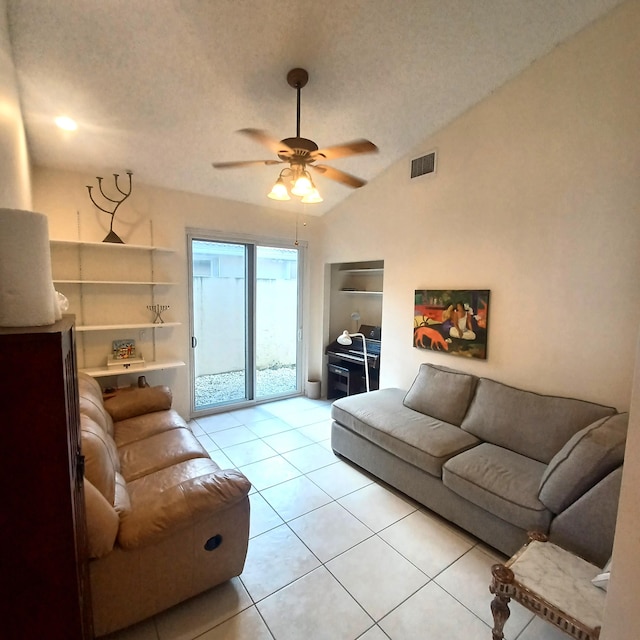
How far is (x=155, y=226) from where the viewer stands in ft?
12.0

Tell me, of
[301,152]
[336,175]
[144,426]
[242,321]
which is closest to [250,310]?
[242,321]

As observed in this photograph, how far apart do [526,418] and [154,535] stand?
2.50 metres

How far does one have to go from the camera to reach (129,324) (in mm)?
3572

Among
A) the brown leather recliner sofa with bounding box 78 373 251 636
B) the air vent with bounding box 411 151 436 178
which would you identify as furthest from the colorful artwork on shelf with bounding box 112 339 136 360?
the air vent with bounding box 411 151 436 178

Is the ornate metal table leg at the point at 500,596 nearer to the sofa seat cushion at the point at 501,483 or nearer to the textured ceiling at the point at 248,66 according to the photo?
the sofa seat cushion at the point at 501,483

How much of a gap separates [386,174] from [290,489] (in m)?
3.37

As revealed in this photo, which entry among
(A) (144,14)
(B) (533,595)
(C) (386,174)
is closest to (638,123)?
(C) (386,174)

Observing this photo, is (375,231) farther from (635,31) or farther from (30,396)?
(30,396)

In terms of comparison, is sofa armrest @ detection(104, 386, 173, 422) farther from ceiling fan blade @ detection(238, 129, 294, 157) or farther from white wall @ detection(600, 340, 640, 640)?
white wall @ detection(600, 340, 640, 640)

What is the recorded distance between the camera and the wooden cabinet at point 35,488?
779 mm

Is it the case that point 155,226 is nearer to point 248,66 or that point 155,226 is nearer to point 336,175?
point 248,66

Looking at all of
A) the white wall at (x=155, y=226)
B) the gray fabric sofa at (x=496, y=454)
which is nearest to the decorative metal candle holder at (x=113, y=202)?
the white wall at (x=155, y=226)

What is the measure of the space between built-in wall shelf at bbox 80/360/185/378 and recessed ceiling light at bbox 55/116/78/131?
2.10 m

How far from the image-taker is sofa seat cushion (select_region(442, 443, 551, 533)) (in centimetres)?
193
